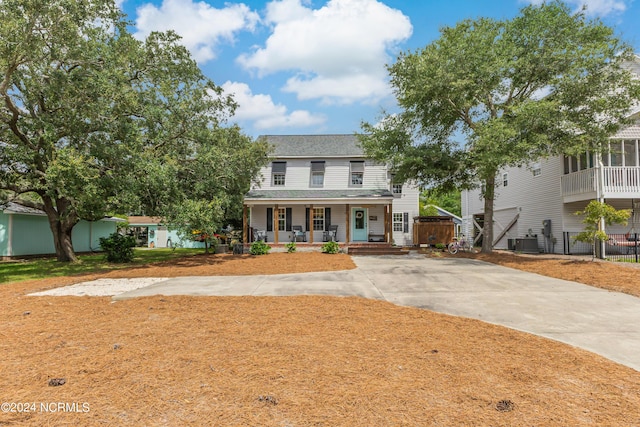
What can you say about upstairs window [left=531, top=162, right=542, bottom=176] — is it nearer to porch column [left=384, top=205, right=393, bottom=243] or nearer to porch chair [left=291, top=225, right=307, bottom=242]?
porch column [left=384, top=205, right=393, bottom=243]

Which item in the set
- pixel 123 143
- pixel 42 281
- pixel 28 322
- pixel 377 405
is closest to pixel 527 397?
pixel 377 405

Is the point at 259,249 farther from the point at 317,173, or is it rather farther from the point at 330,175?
the point at 330,175

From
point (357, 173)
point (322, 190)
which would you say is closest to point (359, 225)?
point (322, 190)

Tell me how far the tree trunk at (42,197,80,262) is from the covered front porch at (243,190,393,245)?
8.48 metres

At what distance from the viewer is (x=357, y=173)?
72.2ft

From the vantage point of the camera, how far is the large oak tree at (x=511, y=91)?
579 inches

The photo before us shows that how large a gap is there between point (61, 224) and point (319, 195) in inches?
500

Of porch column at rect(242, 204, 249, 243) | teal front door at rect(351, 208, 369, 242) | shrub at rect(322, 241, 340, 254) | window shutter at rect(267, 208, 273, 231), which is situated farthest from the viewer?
window shutter at rect(267, 208, 273, 231)

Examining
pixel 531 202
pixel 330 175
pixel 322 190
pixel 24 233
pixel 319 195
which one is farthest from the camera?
pixel 330 175

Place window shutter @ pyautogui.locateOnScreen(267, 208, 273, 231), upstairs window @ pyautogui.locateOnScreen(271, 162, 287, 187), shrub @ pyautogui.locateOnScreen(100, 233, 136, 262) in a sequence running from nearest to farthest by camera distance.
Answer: shrub @ pyautogui.locateOnScreen(100, 233, 136, 262) < window shutter @ pyautogui.locateOnScreen(267, 208, 273, 231) < upstairs window @ pyautogui.locateOnScreen(271, 162, 287, 187)

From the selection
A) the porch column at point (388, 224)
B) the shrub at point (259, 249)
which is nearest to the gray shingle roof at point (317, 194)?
the porch column at point (388, 224)

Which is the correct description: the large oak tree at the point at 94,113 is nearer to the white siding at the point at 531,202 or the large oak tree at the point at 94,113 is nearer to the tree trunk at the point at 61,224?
the tree trunk at the point at 61,224

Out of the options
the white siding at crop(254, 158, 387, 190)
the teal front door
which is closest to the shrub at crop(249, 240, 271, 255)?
the white siding at crop(254, 158, 387, 190)

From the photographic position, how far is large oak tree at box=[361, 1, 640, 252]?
1470 cm
